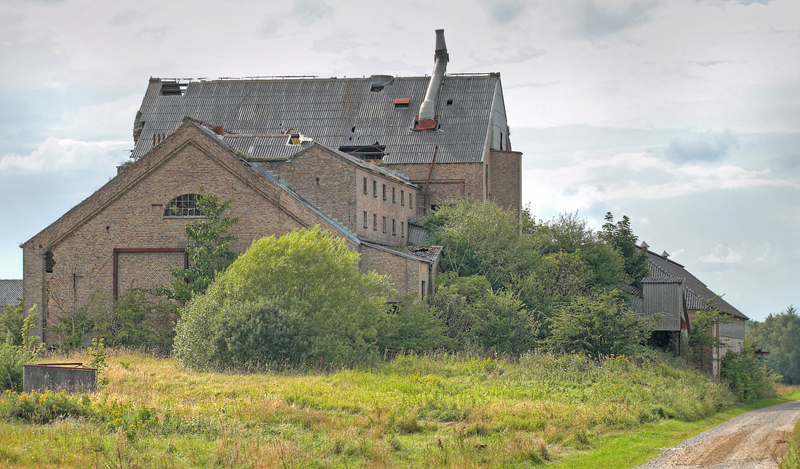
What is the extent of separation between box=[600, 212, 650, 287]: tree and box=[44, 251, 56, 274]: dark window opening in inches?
1100

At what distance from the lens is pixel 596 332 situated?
33.4 m

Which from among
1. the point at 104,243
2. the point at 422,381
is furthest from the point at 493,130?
the point at 422,381

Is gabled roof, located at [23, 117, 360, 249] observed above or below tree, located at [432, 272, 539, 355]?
above

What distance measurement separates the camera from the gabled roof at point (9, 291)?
71.2 metres

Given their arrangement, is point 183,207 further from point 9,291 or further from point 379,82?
point 9,291

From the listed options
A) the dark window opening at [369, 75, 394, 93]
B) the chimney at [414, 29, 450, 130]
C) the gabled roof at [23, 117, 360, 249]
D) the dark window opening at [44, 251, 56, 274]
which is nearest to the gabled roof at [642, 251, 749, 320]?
the chimney at [414, 29, 450, 130]

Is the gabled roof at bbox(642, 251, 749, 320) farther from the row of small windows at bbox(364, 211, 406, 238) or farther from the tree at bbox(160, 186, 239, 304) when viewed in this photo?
the tree at bbox(160, 186, 239, 304)

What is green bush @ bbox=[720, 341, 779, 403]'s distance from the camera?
1620 inches

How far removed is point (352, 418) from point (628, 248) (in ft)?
112

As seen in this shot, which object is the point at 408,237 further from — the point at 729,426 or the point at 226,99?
the point at 729,426

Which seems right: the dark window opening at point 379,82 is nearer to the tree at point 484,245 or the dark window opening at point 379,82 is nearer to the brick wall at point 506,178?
the brick wall at point 506,178

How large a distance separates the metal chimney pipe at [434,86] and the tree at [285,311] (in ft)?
75.9

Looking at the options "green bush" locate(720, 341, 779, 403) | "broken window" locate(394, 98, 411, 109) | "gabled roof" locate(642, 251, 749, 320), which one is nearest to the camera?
"green bush" locate(720, 341, 779, 403)

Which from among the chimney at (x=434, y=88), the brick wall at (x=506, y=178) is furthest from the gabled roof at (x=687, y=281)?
the chimney at (x=434, y=88)
